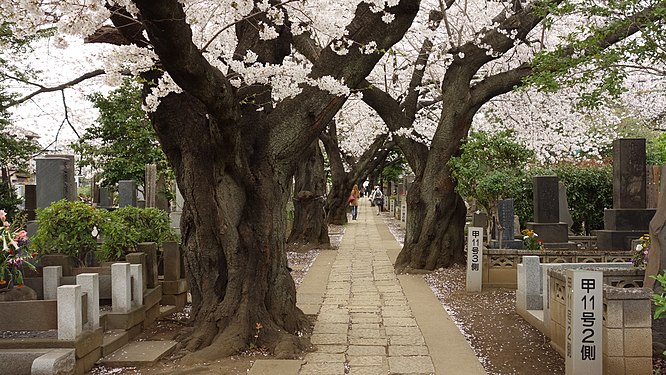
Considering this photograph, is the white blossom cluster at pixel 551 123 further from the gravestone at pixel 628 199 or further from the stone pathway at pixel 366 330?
the stone pathway at pixel 366 330

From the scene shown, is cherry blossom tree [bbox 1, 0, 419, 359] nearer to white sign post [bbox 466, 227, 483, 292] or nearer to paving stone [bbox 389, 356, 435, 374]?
paving stone [bbox 389, 356, 435, 374]

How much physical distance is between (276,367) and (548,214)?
9.15m

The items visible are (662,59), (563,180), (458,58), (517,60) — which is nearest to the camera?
(662,59)

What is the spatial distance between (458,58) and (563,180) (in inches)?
251

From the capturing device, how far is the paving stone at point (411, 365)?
6180 millimetres

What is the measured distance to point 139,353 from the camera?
655 cm

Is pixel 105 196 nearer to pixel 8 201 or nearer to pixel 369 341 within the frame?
pixel 8 201

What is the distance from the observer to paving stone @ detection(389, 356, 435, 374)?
618 centimetres

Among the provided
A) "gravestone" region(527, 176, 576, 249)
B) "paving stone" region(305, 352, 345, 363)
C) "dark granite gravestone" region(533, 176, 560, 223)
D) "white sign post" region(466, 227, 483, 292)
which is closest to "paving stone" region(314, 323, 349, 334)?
"paving stone" region(305, 352, 345, 363)

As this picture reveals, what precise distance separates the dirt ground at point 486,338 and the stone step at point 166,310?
0.32ft

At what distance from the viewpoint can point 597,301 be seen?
558 centimetres

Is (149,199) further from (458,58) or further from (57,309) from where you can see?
(57,309)

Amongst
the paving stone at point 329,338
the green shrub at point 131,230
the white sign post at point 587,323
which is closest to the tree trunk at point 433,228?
the green shrub at point 131,230

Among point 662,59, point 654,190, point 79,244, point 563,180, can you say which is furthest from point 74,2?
point 563,180
